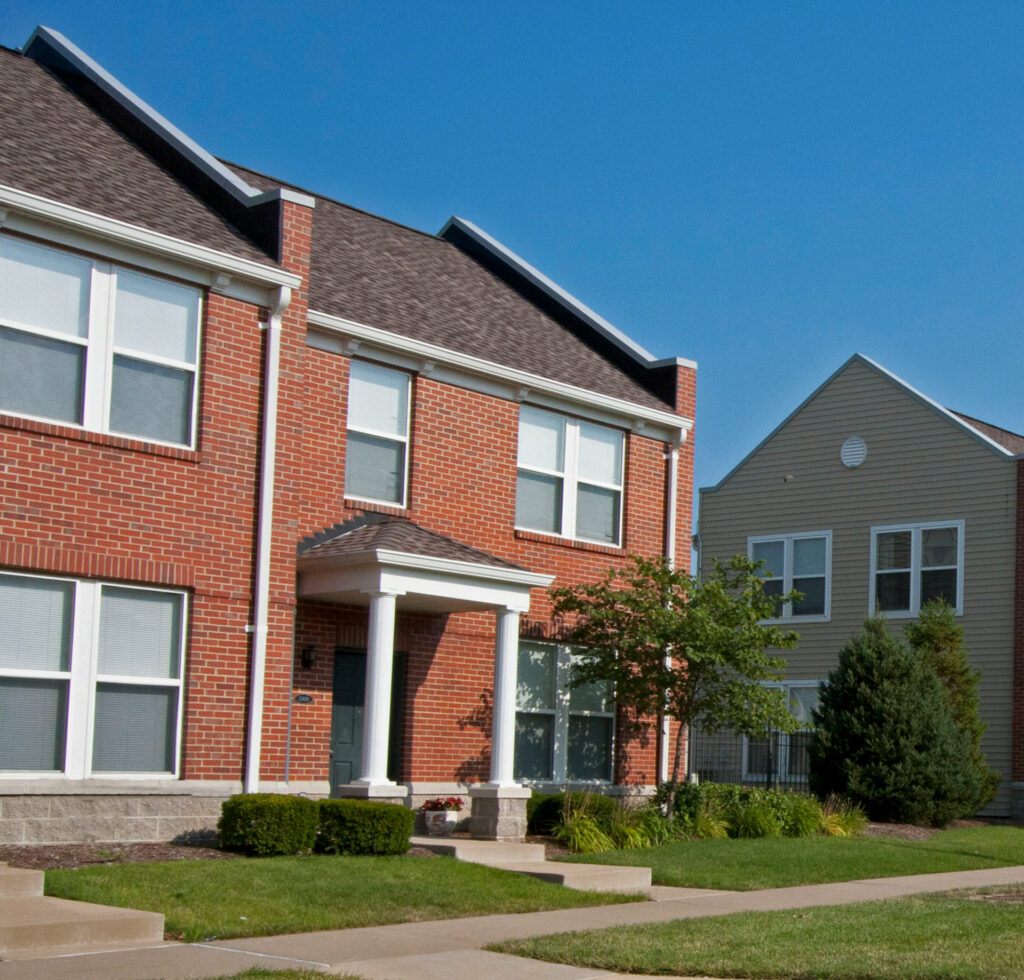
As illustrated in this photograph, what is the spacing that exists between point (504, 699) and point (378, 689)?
1.96 m

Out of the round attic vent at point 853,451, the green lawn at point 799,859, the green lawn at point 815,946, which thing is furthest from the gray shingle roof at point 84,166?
the round attic vent at point 853,451

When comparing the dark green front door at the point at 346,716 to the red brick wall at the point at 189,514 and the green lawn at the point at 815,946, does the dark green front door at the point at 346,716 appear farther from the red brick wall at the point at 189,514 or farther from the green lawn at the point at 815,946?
the green lawn at the point at 815,946

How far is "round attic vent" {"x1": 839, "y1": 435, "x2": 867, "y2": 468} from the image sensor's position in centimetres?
2898

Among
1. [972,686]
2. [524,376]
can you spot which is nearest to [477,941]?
[524,376]

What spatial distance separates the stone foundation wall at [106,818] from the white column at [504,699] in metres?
3.54

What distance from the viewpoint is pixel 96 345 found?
45.6 feet

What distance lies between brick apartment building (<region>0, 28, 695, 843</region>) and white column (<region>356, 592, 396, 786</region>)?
0.04m

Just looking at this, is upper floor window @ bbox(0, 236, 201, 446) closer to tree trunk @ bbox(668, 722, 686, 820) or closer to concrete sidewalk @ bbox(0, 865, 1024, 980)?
concrete sidewalk @ bbox(0, 865, 1024, 980)

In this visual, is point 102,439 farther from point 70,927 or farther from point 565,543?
point 565,543

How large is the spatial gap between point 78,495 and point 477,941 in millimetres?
5980

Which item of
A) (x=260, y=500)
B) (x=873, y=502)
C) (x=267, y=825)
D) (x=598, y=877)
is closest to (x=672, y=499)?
(x=260, y=500)

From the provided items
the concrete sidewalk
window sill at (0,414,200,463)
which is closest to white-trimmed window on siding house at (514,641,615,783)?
the concrete sidewalk

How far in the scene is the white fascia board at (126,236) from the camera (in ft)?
43.7

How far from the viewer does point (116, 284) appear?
1420cm
